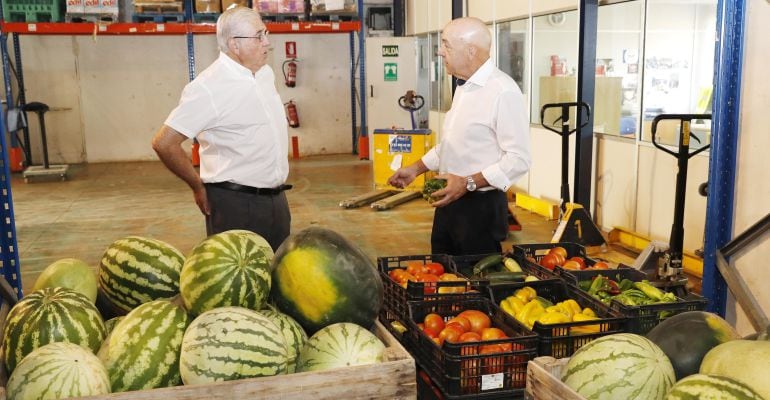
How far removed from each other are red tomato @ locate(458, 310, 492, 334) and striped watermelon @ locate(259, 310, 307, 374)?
932 millimetres

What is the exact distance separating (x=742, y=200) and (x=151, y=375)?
10.6 feet

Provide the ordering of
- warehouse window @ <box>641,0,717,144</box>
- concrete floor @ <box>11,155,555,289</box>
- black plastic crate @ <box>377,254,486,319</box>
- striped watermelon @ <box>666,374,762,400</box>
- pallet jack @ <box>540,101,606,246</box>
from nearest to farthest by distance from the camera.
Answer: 1. striped watermelon @ <box>666,374,762,400</box>
2. black plastic crate @ <box>377,254,486,319</box>
3. pallet jack @ <box>540,101,606,246</box>
4. warehouse window @ <box>641,0,717,144</box>
5. concrete floor @ <box>11,155,555,289</box>

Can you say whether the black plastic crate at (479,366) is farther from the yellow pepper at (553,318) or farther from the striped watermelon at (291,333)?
the striped watermelon at (291,333)

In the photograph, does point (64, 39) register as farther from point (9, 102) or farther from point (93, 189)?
point (93, 189)

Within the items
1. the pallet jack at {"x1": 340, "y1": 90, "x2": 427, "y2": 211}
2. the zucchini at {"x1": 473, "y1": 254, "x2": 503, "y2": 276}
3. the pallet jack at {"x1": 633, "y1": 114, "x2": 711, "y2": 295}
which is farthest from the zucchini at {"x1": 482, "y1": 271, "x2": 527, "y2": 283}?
the pallet jack at {"x1": 340, "y1": 90, "x2": 427, "y2": 211}

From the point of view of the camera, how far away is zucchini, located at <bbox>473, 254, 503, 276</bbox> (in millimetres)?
3105

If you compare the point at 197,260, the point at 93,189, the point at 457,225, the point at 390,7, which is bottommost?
the point at 93,189

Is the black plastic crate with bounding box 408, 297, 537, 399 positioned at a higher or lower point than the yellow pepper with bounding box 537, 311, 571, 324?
lower

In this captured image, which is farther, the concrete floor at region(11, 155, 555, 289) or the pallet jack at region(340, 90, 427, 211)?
the pallet jack at region(340, 90, 427, 211)

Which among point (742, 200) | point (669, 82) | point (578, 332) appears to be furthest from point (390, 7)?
point (578, 332)

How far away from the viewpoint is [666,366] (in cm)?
156

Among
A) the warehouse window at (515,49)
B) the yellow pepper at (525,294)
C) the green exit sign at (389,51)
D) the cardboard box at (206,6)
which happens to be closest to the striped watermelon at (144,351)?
the yellow pepper at (525,294)

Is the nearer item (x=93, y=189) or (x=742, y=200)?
(x=742, y=200)

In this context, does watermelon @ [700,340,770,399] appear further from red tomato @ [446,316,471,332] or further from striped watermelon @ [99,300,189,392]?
striped watermelon @ [99,300,189,392]
